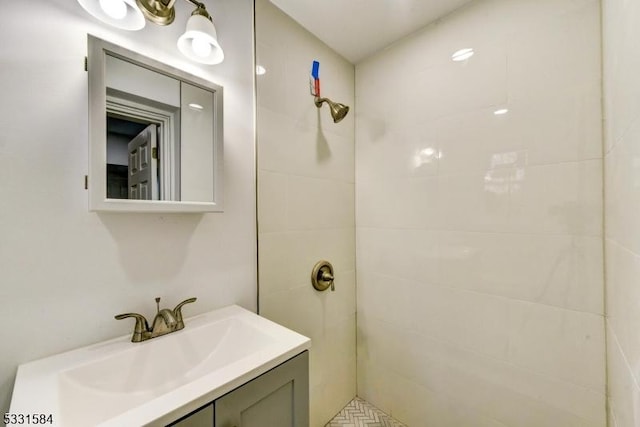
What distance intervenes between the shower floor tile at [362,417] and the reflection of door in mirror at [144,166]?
62.9 inches

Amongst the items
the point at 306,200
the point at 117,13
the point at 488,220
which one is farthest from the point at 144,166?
the point at 488,220

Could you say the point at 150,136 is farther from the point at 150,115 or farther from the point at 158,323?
the point at 158,323

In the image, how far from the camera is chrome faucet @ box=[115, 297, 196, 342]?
789 mm

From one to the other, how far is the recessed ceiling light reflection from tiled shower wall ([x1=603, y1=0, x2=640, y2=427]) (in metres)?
0.42

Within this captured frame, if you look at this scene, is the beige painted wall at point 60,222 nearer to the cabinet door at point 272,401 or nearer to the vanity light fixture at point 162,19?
the vanity light fixture at point 162,19

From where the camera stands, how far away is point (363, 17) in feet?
4.22

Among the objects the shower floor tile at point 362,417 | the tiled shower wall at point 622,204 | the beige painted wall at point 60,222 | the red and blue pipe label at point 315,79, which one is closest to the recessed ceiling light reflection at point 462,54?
the tiled shower wall at point 622,204

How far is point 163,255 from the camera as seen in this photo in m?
0.91

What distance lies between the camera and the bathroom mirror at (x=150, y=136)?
0.73 meters

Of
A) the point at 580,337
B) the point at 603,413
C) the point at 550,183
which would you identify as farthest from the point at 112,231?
the point at 603,413

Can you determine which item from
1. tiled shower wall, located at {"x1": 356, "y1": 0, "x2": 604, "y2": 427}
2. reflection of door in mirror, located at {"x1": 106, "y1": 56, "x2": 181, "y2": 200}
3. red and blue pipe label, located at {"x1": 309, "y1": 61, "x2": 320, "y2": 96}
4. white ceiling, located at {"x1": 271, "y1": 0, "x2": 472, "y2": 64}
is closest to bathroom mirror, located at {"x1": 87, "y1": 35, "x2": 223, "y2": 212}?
reflection of door in mirror, located at {"x1": 106, "y1": 56, "x2": 181, "y2": 200}

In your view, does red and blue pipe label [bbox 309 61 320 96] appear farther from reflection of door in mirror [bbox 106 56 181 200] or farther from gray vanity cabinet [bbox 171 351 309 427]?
gray vanity cabinet [bbox 171 351 309 427]

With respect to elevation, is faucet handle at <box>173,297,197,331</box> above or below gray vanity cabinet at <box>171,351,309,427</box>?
above

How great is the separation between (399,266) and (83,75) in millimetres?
1545
